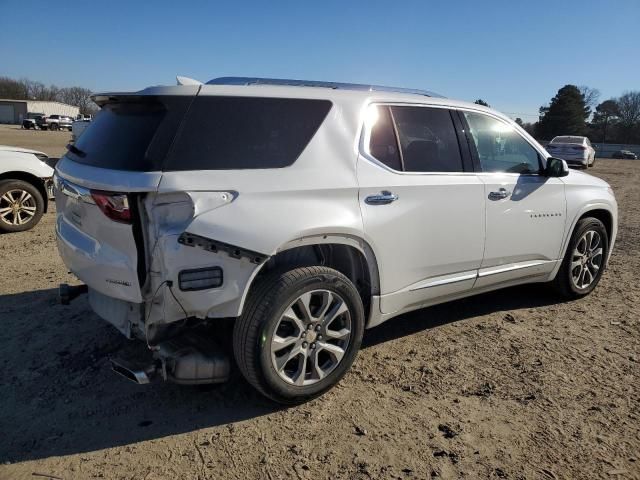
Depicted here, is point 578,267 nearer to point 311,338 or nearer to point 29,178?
point 311,338

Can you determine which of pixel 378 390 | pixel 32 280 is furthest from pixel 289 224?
pixel 32 280

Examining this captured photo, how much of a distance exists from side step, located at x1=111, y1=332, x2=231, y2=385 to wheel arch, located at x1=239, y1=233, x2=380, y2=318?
1.32 ft

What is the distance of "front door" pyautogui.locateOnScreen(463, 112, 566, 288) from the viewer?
411 cm

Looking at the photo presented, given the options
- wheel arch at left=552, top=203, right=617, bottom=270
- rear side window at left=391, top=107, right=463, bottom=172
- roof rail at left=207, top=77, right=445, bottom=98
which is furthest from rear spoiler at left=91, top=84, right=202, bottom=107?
wheel arch at left=552, top=203, right=617, bottom=270

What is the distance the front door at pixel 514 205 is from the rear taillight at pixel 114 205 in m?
2.64

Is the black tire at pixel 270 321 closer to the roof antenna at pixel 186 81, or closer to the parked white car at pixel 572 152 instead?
the roof antenna at pixel 186 81

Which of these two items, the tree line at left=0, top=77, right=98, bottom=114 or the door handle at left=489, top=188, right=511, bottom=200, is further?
the tree line at left=0, top=77, right=98, bottom=114

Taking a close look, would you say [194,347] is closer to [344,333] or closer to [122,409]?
[122,409]

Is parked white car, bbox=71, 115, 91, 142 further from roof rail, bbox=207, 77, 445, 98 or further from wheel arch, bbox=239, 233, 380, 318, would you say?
wheel arch, bbox=239, 233, 380, 318

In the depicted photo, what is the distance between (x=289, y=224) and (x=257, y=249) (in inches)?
9.8

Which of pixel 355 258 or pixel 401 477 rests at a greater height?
pixel 355 258

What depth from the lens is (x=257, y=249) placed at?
9.16 ft

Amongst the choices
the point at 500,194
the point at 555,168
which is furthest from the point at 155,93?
the point at 555,168

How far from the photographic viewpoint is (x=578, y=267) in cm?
510
